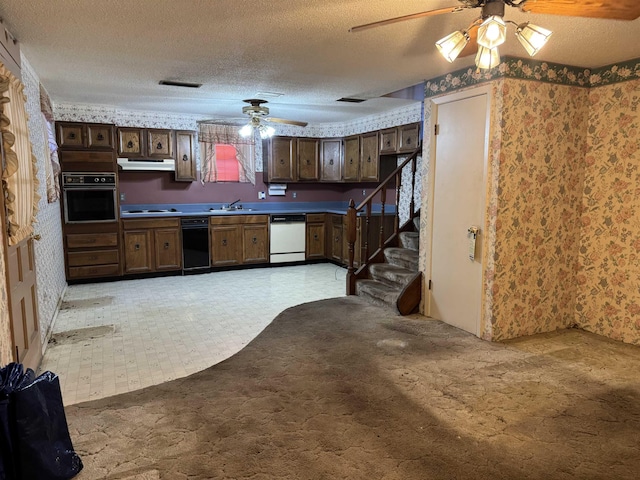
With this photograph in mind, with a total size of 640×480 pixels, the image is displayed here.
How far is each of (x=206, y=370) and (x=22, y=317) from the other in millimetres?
1246

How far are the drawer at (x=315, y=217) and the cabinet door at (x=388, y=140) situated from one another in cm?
160

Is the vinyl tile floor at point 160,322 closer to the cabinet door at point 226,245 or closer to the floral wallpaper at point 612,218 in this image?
the cabinet door at point 226,245

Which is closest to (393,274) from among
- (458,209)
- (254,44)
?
(458,209)

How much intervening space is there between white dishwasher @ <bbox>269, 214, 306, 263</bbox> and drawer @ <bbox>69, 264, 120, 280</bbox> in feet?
7.63

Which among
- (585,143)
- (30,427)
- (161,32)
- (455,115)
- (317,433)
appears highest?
(161,32)

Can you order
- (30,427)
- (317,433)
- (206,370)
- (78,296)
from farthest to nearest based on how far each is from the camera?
(78,296) < (206,370) < (317,433) < (30,427)

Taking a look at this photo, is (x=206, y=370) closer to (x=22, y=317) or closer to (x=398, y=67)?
(x=22, y=317)

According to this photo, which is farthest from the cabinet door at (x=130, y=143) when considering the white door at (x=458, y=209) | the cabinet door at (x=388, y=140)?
the white door at (x=458, y=209)

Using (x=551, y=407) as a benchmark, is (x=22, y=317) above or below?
above

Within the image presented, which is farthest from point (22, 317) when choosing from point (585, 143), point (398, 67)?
point (585, 143)

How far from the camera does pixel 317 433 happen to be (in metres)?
2.39

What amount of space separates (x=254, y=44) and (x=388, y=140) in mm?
3416

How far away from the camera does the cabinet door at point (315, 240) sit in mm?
7379

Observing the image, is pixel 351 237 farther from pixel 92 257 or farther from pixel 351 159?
pixel 92 257
